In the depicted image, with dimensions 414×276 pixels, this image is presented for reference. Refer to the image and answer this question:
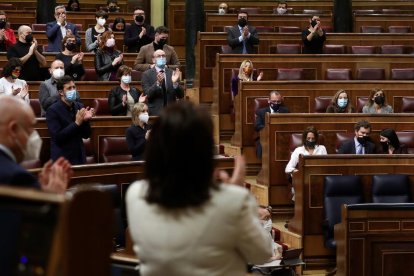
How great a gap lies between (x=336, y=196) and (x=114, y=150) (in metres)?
1.98

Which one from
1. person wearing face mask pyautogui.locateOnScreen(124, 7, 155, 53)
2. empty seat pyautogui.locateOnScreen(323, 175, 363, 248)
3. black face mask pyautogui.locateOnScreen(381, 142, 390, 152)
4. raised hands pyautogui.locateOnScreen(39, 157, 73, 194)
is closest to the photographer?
raised hands pyautogui.locateOnScreen(39, 157, 73, 194)

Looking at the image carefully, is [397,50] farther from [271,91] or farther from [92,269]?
[92,269]

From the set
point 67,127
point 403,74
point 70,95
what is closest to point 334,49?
point 403,74

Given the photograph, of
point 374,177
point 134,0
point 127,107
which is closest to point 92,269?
point 374,177

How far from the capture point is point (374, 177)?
8.65 m

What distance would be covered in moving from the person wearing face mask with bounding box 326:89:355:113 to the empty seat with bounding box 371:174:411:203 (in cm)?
173

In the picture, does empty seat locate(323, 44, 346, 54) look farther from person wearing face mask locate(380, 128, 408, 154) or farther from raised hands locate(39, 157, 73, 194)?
raised hands locate(39, 157, 73, 194)

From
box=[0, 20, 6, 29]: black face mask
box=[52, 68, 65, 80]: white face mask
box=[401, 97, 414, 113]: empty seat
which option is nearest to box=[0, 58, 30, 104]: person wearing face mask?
box=[52, 68, 65, 80]: white face mask

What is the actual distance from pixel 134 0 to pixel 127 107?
8699 mm

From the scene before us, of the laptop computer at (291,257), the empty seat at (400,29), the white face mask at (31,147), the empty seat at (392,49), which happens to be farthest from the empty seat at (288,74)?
the white face mask at (31,147)

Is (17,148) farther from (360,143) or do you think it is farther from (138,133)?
(360,143)

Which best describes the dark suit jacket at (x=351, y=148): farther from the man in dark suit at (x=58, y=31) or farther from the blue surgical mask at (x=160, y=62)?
the man in dark suit at (x=58, y=31)

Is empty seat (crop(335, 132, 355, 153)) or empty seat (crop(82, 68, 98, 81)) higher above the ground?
empty seat (crop(82, 68, 98, 81))

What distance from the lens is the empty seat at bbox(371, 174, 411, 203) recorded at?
8.60 metres
